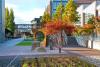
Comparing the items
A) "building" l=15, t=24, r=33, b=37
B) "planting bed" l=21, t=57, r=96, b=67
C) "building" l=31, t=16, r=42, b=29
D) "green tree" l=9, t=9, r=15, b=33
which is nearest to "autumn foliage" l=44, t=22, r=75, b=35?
"planting bed" l=21, t=57, r=96, b=67

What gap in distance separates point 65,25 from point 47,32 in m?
3.34

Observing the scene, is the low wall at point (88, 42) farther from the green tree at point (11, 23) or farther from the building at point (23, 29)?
the building at point (23, 29)

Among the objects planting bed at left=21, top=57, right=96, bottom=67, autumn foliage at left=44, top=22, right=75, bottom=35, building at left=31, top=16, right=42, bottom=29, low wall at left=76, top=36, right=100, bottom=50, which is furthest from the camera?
building at left=31, top=16, right=42, bottom=29

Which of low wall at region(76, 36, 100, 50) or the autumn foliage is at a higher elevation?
the autumn foliage

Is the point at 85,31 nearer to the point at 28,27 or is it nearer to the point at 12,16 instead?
the point at 12,16

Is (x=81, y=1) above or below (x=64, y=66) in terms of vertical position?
above

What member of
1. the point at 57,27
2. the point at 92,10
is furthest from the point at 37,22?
the point at 57,27

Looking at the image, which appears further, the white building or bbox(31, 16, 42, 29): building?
bbox(31, 16, 42, 29): building

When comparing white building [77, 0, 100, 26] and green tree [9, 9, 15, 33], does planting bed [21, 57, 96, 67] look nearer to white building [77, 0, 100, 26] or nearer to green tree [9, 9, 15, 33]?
white building [77, 0, 100, 26]

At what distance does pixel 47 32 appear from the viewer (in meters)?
53.3

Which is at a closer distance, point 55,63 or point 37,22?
point 55,63

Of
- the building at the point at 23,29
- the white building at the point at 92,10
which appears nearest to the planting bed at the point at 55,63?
the white building at the point at 92,10

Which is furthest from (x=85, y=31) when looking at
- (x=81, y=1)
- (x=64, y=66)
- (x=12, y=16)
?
(x=12, y=16)

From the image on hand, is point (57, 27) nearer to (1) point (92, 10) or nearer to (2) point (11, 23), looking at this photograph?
(1) point (92, 10)
